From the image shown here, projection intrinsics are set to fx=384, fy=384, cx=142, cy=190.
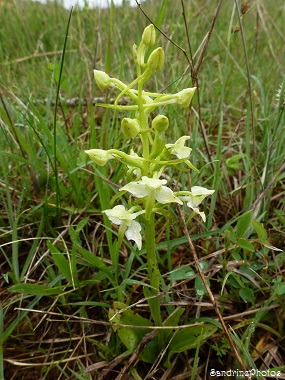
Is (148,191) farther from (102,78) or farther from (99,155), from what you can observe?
(102,78)

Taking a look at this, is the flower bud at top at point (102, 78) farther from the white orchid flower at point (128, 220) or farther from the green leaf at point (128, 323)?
the green leaf at point (128, 323)

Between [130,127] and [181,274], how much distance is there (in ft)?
1.48

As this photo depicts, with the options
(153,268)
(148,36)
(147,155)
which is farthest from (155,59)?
(153,268)

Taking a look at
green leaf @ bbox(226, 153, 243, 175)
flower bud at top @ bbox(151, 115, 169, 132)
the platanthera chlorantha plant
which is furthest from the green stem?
green leaf @ bbox(226, 153, 243, 175)

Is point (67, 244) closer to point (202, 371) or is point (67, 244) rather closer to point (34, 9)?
point (202, 371)

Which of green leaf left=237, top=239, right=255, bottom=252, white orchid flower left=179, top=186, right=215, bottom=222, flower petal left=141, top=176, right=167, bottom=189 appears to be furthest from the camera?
green leaf left=237, top=239, right=255, bottom=252

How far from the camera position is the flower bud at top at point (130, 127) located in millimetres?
835

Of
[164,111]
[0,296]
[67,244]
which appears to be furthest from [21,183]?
[164,111]

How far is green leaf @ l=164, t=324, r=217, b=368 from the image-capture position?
3.26ft

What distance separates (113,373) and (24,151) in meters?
0.83

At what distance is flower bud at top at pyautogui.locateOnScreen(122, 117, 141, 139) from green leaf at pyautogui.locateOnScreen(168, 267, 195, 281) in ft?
1.38

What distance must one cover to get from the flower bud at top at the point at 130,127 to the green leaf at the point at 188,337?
52cm

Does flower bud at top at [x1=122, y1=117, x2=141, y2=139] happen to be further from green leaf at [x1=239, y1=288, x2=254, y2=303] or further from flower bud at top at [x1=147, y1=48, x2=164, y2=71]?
green leaf at [x1=239, y1=288, x2=254, y2=303]

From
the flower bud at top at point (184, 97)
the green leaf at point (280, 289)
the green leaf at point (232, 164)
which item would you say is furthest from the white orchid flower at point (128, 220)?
the green leaf at point (232, 164)
